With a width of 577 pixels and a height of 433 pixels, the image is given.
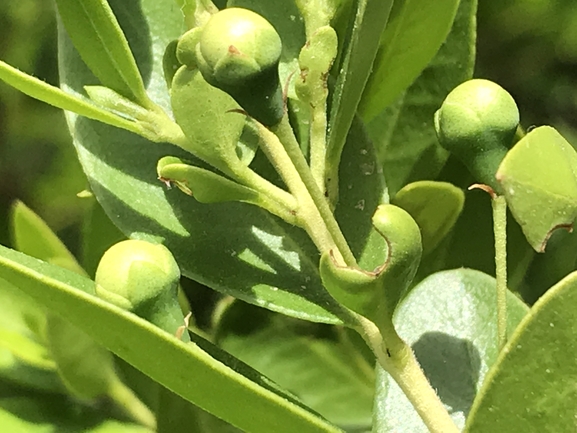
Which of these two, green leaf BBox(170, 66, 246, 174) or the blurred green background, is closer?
green leaf BBox(170, 66, 246, 174)

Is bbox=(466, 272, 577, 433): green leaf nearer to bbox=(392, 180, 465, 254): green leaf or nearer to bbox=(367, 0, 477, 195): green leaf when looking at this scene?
Answer: bbox=(392, 180, 465, 254): green leaf

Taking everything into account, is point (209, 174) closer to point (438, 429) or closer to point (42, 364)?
point (438, 429)

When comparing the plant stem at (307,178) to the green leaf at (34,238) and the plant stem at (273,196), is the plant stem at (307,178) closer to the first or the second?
the plant stem at (273,196)

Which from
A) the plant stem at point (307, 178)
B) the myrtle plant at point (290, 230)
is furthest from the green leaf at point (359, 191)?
the plant stem at point (307, 178)

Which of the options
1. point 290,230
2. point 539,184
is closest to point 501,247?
point 539,184

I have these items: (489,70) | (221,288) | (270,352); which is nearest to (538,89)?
(489,70)

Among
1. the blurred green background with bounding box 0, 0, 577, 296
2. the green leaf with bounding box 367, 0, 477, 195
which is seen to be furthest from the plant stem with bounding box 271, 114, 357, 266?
the blurred green background with bounding box 0, 0, 577, 296

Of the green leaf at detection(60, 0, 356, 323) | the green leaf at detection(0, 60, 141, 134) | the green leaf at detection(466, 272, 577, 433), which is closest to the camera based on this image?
the green leaf at detection(466, 272, 577, 433)

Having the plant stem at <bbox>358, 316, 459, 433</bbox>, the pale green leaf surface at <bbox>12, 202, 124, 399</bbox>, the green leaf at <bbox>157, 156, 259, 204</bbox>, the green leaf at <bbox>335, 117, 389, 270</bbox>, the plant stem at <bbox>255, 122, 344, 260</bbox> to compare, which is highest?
the green leaf at <bbox>157, 156, 259, 204</bbox>
